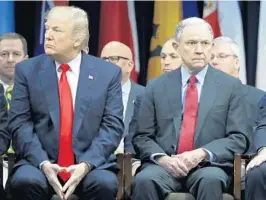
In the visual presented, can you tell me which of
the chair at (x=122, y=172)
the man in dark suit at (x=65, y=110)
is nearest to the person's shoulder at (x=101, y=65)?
the man in dark suit at (x=65, y=110)

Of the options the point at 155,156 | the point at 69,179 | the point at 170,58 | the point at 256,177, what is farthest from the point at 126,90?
the point at 256,177

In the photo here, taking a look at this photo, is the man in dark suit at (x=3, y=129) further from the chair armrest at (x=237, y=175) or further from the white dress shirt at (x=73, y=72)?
the chair armrest at (x=237, y=175)

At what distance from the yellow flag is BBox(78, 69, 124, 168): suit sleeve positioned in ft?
5.36

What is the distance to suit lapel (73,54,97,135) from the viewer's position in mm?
5366

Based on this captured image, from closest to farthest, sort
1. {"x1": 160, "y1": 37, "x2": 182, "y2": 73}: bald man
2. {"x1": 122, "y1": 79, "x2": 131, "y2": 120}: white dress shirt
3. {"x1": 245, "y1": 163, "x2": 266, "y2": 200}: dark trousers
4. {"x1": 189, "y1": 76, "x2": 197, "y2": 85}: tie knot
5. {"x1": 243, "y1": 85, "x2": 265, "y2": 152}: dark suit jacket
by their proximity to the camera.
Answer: {"x1": 245, "y1": 163, "x2": 266, "y2": 200}: dark trousers < {"x1": 189, "y1": 76, "x2": 197, "y2": 85}: tie knot < {"x1": 243, "y1": 85, "x2": 265, "y2": 152}: dark suit jacket < {"x1": 122, "y1": 79, "x2": 131, "y2": 120}: white dress shirt < {"x1": 160, "y1": 37, "x2": 182, "y2": 73}: bald man

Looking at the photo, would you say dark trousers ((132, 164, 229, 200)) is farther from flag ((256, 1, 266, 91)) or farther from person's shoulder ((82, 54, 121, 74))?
flag ((256, 1, 266, 91))

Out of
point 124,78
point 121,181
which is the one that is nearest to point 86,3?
point 124,78

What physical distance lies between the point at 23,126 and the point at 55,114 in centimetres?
21

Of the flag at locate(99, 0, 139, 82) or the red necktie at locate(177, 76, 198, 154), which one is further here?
the flag at locate(99, 0, 139, 82)

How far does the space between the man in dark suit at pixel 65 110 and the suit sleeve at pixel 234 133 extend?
62cm

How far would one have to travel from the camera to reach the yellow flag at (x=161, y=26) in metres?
7.18

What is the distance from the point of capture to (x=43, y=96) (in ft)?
17.8

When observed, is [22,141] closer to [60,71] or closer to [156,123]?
[60,71]

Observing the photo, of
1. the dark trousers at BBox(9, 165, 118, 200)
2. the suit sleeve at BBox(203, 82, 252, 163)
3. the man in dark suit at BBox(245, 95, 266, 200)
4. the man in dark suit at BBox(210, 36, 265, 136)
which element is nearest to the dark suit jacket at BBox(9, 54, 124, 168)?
the dark trousers at BBox(9, 165, 118, 200)
